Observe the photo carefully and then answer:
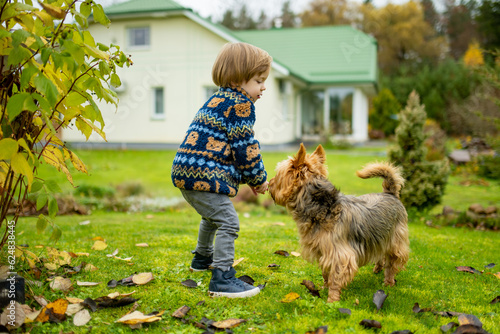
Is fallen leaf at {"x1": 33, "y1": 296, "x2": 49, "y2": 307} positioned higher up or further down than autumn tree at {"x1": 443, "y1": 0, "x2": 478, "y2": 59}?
further down

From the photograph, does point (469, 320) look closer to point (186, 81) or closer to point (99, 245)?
point (99, 245)

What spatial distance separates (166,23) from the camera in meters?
22.3

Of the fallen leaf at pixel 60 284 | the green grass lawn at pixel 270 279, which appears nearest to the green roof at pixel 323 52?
the green grass lawn at pixel 270 279

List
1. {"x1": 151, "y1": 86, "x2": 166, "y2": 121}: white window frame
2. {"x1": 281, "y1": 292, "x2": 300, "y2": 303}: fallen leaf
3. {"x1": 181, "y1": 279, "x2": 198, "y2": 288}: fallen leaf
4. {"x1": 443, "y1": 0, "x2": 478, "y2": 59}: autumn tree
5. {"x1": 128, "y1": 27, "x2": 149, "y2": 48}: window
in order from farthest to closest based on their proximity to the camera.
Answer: {"x1": 443, "y1": 0, "x2": 478, "y2": 59}: autumn tree → {"x1": 128, "y1": 27, "x2": 149, "y2": 48}: window → {"x1": 151, "y1": 86, "x2": 166, "y2": 121}: white window frame → {"x1": 181, "y1": 279, "x2": 198, "y2": 288}: fallen leaf → {"x1": 281, "y1": 292, "x2": 300, "y2": 303}: fallen leaf

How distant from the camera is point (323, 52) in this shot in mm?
25734

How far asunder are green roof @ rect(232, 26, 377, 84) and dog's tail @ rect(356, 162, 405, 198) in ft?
65.3

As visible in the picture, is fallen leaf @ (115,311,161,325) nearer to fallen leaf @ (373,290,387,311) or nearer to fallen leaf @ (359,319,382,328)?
fallen leaf @ (359,319,382,328)

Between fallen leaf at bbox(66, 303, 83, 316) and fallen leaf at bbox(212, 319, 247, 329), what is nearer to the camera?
fallen leaf at bbox(212, 319, 247, 329)

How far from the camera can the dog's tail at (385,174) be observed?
4.11 meters

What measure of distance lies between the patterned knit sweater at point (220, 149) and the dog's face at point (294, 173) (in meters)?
0.19

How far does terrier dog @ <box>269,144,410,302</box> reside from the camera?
11.6 feet

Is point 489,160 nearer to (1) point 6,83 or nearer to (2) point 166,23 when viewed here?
(1) point 6,83

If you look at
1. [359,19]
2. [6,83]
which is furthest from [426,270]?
[359,19]

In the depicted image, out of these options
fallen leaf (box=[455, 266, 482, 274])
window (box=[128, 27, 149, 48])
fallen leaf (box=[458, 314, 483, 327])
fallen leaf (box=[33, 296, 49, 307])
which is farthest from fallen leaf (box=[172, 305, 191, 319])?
→ window (box=[128, 27, 149, 48])
